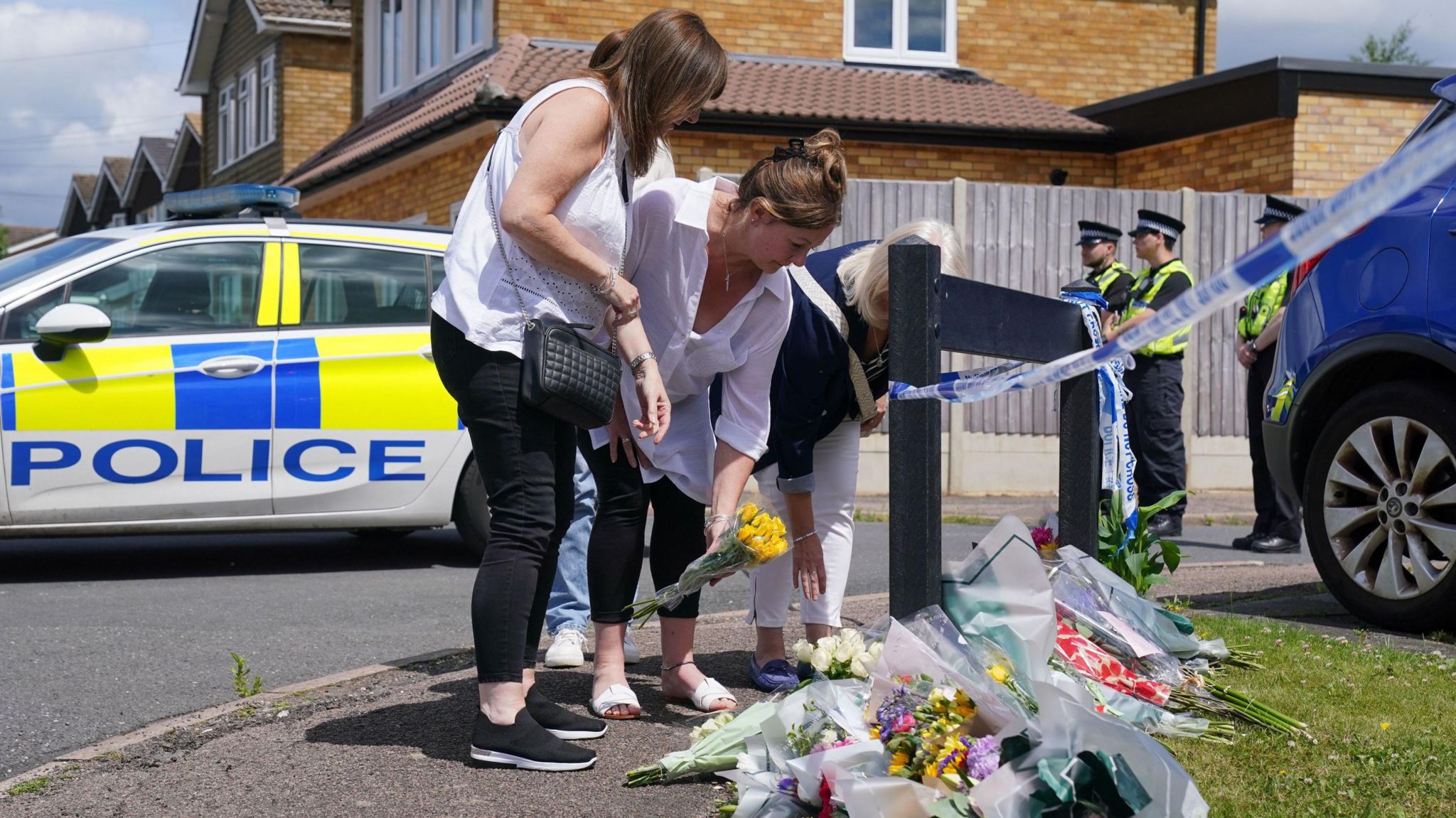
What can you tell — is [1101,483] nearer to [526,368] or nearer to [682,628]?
[682,628]

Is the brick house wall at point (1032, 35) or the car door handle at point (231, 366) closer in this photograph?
the car door handle at point (231, 366)

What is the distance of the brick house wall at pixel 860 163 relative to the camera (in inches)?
583

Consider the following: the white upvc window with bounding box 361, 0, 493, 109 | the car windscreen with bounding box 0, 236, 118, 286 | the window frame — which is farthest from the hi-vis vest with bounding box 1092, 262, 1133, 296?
the window frame

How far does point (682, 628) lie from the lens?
13.3 ft

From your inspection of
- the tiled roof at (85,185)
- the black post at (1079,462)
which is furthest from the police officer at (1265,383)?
the tiled roof at (85,185)

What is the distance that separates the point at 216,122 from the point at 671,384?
30307 millimetres

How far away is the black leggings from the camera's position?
391cm

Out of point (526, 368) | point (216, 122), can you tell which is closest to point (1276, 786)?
point (526, 368)

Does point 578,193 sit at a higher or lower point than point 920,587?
higher

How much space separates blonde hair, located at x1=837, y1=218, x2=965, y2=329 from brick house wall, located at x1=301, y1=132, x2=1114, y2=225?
1035cm

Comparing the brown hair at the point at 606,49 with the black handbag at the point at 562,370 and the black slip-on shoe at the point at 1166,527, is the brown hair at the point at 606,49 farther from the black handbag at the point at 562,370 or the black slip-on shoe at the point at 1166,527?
the black slip-on shoe at the point at 1166,527

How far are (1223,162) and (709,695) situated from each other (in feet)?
39.7

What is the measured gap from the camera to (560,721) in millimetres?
3602

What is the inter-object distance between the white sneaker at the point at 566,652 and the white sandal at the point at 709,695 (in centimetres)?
73
